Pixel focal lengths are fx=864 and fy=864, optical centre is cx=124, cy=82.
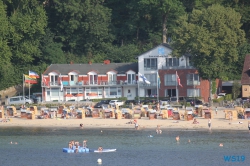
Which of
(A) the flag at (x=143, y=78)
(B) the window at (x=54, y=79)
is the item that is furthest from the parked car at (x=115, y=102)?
(B) the window at (x=54, y=79)

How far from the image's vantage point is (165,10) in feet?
413

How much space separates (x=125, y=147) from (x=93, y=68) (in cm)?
4409

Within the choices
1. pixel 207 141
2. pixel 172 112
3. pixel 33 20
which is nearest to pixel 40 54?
pixel 33 20

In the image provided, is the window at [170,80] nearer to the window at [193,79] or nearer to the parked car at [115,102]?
the window at [193,79]

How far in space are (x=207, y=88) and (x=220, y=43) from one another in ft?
27.7

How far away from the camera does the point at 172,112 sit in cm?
9100

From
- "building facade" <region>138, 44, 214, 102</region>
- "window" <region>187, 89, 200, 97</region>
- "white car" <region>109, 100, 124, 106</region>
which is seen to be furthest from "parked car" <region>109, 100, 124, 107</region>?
"window" <region>187, 89, 200, 97</region>

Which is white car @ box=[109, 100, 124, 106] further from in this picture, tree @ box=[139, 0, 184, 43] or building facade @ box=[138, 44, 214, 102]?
tree @ box=[139, 0, 184, 43]

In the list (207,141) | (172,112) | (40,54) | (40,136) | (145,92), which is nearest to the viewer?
(207,141)

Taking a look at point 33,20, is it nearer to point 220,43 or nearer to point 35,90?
point 35,90

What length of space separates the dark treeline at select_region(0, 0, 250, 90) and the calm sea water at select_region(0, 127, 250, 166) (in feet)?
111

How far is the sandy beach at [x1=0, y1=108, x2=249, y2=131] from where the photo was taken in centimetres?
8481

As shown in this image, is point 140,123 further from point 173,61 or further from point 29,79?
point 29,79

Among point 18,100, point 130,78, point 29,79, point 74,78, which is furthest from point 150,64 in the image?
point 18,100
